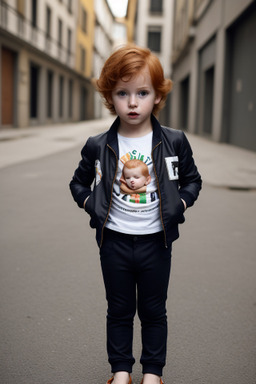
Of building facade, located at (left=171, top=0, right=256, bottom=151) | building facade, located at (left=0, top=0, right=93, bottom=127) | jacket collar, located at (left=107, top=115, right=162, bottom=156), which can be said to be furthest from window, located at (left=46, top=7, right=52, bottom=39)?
jacket collar, located at (left=107, top=115, right=162, bottom=156)

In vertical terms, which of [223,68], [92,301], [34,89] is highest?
[34,89]

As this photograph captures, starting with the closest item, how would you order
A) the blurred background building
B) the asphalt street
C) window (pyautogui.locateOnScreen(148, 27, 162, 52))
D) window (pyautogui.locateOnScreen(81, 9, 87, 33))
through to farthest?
the asphalt street
the blurred background building
window (pyautogui.locateOnScreen(148, 27, 162, 52))
window (pyautogui.locateOnScreen(81, 9, 87, 33))

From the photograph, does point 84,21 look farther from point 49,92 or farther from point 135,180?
point 135,180

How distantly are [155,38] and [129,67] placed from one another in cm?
4198

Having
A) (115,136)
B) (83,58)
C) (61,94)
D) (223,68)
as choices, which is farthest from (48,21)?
(115,136)

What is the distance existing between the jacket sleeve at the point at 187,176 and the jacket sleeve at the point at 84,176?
0.39 metres

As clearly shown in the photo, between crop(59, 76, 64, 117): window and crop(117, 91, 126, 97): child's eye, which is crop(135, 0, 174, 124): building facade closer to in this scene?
crop(59, 76, 64, 117): window

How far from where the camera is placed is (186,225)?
556 cm

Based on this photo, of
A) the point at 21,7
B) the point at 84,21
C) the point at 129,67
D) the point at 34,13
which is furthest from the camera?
the point at 84,21

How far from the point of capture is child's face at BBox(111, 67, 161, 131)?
2020mm

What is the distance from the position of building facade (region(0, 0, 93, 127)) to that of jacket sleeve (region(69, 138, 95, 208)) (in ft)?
67.6

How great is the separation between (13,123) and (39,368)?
23864 mm

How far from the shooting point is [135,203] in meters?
2.09

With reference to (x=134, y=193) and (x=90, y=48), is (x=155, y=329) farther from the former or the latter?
(x=90, y=48)
